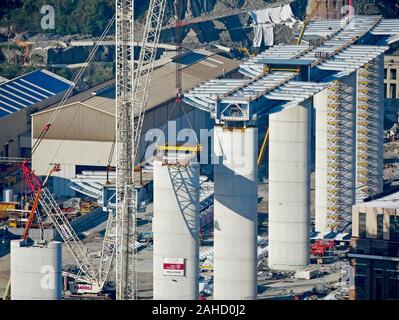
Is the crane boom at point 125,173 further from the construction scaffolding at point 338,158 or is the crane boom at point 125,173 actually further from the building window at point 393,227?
Answer: the construction scaffolding at point 338,158

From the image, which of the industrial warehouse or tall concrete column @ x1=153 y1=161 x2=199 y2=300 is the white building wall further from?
tall concrete column @ x1=153 y1=161 x2=199 y2=300

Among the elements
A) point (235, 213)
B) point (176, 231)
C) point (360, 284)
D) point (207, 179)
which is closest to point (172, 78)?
point (207, 179)

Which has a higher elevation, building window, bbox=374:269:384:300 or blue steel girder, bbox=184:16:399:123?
blue steel girder, bbox=184:16:399:123

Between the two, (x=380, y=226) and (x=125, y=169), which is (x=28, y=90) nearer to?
(x=125, y=169)

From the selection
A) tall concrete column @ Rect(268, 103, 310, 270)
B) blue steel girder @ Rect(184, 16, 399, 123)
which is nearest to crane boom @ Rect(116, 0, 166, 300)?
blue steel girder @ Rect(184, 16, 399, 123)
